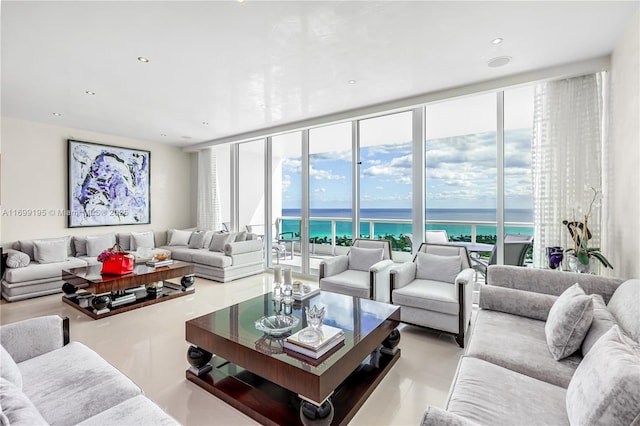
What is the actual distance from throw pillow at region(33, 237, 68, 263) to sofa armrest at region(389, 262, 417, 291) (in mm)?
5210

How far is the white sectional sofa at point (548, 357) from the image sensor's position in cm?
105

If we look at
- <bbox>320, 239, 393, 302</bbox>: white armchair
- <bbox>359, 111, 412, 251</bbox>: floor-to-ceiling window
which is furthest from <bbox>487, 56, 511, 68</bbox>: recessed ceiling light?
<bbox>320, 239, 393, 302</bbox>: white armchair

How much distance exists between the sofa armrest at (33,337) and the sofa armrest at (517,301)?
3168 millimetres

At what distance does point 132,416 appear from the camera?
1270 millimetres

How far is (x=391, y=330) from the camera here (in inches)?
96.3

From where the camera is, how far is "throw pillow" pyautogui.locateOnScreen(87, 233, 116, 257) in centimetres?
533

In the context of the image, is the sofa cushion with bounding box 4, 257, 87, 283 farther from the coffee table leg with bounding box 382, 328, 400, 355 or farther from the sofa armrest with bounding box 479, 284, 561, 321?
the sofa armrest with bounding box 479, 284, 561, 321

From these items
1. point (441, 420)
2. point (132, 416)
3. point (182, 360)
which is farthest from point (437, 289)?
point (132, 416)

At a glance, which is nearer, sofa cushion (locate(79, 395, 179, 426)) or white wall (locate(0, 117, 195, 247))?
sofa cushion (locate(79, 395, 179, 426))

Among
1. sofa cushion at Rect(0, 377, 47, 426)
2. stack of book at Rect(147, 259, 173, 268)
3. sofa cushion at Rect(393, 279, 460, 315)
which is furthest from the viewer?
stack of book at Rect(147, 259, 173, 268)

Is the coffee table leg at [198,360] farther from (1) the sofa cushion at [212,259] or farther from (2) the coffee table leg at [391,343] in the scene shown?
(1) the sofa cushion at [212,259]

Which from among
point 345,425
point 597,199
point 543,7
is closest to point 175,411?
point 345,425

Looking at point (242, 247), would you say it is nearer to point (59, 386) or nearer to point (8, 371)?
point (59, 386)

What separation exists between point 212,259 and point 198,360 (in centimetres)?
331
